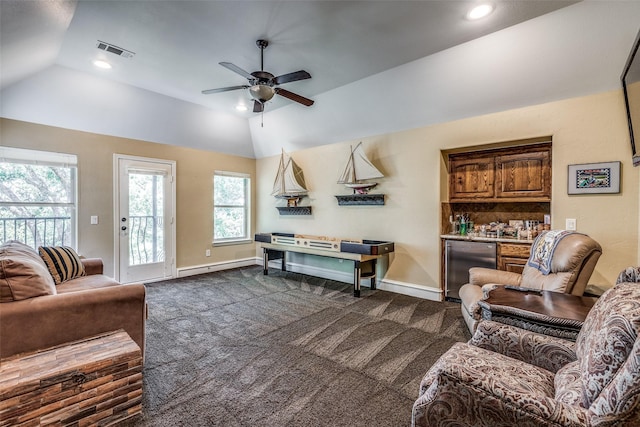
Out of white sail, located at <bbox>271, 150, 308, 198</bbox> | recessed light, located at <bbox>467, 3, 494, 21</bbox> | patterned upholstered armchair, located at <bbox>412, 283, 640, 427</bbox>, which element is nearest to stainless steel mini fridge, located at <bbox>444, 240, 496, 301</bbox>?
patterned upholstered armchair, located at <bbox>412, 283, 640, 427</bbox>

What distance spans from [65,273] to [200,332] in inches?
62.0

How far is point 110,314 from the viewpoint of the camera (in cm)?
212

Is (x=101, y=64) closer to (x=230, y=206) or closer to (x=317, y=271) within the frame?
(x=230, y=206)

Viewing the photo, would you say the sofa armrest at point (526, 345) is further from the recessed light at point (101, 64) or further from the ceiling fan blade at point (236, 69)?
the recessed light at point (101, 64)

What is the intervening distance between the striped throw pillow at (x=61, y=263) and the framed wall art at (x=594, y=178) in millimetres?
5573

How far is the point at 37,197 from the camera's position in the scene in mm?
4047

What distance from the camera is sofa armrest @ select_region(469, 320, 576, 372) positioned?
152 cm

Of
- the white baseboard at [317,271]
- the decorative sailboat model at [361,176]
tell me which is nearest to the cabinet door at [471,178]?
the decorative sailboat model at [361,176]

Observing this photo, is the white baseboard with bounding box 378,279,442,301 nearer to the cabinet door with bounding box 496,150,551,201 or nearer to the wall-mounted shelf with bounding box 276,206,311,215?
the cabinet door with bounding box 496,150,551,201

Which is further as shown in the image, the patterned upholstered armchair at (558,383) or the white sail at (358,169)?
the white sail at (358,169)

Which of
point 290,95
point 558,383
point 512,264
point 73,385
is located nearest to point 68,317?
point 73,385

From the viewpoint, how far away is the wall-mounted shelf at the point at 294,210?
5.79 m

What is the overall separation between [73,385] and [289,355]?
4.93ft

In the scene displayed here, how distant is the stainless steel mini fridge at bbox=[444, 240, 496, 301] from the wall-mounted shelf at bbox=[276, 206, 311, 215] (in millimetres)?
2696
